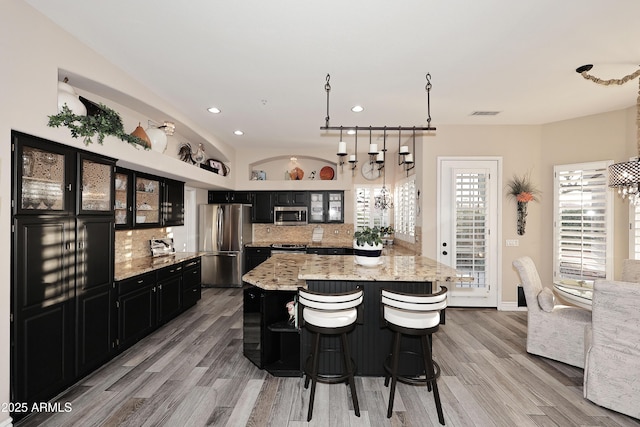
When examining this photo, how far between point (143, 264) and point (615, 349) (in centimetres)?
496

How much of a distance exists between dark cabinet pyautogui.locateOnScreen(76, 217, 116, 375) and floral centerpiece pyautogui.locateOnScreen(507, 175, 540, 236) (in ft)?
18.1

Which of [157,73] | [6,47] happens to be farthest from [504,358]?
[6,47]

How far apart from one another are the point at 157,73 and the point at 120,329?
108 inches

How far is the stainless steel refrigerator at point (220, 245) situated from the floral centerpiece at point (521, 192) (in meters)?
5.02

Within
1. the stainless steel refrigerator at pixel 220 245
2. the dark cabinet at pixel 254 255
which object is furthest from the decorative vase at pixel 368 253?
the stainless steel refrigerator at pixel 220 245

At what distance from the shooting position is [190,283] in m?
4.90

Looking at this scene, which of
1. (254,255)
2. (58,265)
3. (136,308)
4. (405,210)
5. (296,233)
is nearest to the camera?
(58,265)

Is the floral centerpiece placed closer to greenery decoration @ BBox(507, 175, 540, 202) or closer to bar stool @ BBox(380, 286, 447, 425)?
greenery decoration @ BBox(507, 175, 540, 202)

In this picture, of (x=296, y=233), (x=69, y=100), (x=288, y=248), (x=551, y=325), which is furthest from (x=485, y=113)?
(x=69, y=100)

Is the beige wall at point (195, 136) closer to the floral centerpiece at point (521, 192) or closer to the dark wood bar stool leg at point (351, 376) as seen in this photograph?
the floral centerpiece at point (521, 192)

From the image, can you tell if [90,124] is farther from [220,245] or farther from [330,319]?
[220,245]

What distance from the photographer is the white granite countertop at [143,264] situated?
3407mm

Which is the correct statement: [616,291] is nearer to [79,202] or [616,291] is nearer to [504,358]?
[504,358]

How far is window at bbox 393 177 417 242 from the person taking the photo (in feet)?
18.2
